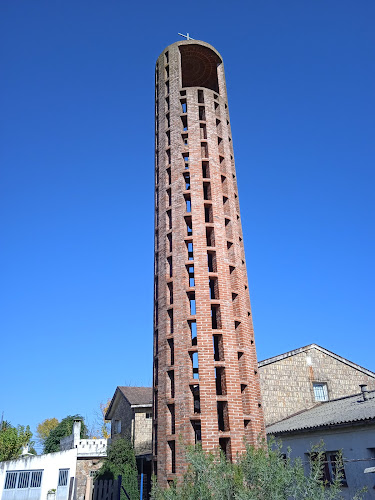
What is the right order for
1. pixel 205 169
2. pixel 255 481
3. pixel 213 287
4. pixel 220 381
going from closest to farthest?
pixel 255 481, pixel 220 381, pixel 213 287, pixel 205 169

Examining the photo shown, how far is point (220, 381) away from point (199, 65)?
2034 centimetres

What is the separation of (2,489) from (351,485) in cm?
2327

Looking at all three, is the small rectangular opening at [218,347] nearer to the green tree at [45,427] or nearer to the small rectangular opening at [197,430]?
the small rectangular opening at [197,430]

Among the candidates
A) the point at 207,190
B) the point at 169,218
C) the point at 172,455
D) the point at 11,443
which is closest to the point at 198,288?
the point at 169,218

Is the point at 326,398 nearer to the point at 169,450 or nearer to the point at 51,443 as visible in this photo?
the point at 169,450

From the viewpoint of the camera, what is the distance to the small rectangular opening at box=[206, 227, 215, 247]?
752 inches

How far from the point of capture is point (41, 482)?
2972 cm

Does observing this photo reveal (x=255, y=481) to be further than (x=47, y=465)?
No

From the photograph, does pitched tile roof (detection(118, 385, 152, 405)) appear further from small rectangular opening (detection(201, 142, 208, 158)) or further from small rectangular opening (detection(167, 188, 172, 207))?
small rectangular opening (detection(201, 142, 208, 158))

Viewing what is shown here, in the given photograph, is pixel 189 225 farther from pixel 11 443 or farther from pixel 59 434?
pixel 59 434

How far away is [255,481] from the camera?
360 inches

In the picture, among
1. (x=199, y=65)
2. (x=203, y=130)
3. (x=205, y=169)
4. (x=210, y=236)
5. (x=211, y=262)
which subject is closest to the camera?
(x=211, y=262)


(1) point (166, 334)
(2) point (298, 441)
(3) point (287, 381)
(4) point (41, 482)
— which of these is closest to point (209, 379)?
(1) point (166, 334)

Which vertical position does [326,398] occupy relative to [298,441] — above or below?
above
